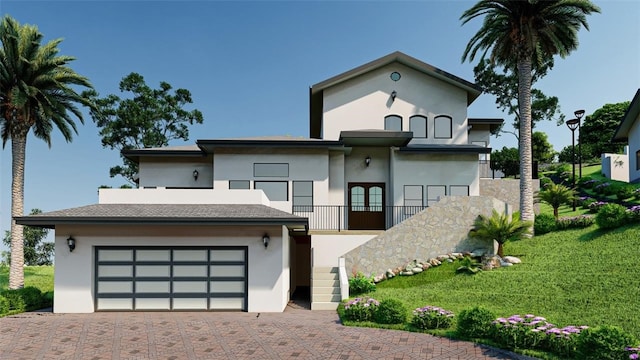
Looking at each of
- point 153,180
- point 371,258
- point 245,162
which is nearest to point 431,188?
point 371,258

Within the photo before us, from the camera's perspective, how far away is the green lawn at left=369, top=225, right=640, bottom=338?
11.7 meters

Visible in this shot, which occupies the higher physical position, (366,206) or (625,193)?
(625,193)

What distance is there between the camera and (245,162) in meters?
21.0

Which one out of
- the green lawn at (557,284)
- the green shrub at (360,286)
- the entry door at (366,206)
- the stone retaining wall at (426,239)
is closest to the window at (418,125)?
the entry door at (366,206)

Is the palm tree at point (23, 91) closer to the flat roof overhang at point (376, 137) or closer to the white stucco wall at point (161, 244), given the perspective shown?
the white stucco wall at point (161, 244)

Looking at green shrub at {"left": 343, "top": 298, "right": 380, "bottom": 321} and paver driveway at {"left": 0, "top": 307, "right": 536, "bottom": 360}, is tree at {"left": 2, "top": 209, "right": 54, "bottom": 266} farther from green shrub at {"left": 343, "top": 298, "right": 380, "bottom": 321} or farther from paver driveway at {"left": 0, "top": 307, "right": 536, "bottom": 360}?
green shrub at {"left": 343, "top": 298, "right": 380, "bottom": 321}

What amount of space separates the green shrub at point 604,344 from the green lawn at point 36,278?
848 inches

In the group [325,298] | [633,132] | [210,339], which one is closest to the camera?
[210,339]

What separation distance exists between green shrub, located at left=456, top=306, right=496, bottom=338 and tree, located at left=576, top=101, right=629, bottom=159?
A: 46164 millimetres

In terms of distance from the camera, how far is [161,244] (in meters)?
14.2

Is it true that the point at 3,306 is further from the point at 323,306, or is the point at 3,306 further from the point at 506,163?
the point at 506,163

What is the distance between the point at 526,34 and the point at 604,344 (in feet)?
57.0

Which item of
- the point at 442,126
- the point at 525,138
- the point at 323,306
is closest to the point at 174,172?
the point at 323,306

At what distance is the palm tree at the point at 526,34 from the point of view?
21.2 metres
